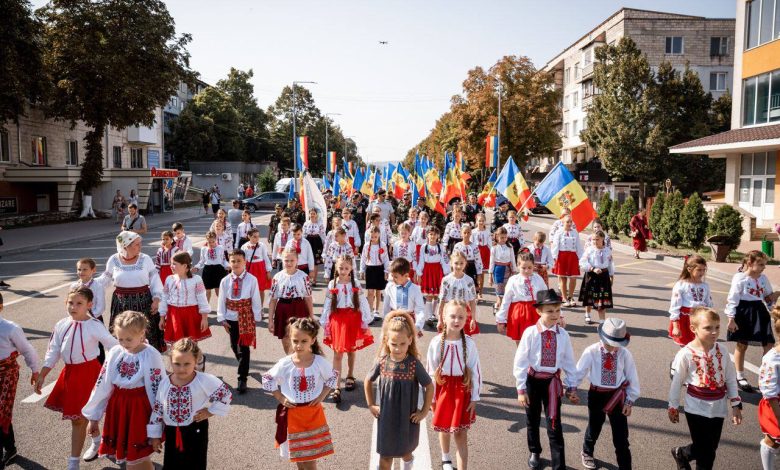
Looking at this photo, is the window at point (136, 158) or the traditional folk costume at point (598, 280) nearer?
the traditional folk costume at point (598, 280)

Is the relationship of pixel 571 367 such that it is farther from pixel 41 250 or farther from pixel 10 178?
pixel 10 178

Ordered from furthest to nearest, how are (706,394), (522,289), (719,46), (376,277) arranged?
1. (719,46)
2. (376,277)
3. (522,289)
4. (706,394)

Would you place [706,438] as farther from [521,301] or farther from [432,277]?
[432,277]

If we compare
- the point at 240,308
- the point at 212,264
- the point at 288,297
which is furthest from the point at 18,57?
the point at 288,297

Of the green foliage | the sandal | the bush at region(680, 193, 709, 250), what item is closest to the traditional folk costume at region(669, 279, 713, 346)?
the sandal

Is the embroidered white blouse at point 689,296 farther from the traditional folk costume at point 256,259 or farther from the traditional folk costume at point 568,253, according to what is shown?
the traditional folk costume at point 256,259

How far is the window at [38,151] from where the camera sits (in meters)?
33.5

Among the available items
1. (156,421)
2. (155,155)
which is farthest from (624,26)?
(156,421)

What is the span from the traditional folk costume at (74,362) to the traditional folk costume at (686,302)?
6.32 metres

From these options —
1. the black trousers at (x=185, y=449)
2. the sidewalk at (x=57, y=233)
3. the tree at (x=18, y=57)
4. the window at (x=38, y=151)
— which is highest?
the tree at (x=18, y=57)

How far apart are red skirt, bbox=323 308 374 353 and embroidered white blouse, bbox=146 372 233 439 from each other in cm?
247

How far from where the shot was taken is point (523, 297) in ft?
24.3

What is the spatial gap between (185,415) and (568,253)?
356 inches

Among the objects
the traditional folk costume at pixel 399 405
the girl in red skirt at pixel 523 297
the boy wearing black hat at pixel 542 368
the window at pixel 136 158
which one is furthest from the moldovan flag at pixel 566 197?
the window at pixel 136 158
